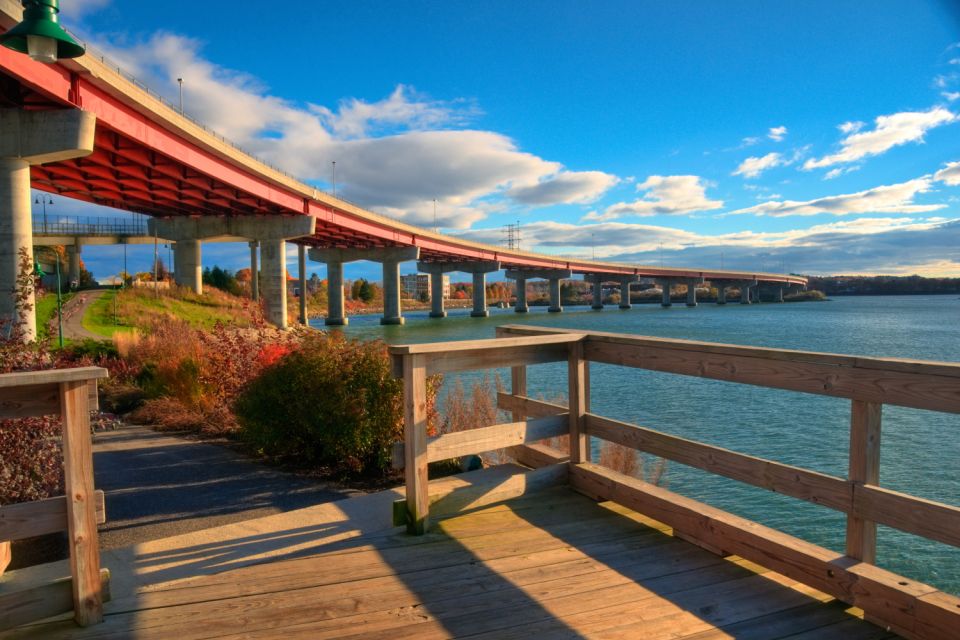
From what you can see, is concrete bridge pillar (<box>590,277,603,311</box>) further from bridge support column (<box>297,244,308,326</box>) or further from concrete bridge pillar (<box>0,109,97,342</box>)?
concrete bridge pillar (<box>0,109,97,342</box>)

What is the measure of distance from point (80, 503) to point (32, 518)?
22 cm

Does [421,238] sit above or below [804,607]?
above

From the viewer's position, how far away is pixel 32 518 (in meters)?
3.25

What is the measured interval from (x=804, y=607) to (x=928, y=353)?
1513 inches

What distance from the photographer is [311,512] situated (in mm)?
5262

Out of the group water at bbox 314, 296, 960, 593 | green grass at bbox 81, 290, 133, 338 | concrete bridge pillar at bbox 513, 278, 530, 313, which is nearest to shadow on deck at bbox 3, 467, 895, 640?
water at bbox 314, 296, 960, 593

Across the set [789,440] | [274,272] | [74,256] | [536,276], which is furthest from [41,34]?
[536,276]

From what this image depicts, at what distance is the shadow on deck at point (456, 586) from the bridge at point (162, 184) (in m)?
5.54

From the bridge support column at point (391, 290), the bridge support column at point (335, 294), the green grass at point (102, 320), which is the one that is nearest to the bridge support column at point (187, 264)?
the green grass at point (102, 320)

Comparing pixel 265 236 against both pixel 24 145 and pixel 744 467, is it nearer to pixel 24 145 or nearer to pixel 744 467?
pixel 24 145

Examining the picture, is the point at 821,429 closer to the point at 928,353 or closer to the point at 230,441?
the point at 230,441

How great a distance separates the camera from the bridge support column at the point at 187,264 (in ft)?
142

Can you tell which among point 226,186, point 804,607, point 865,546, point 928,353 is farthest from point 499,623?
point 928,353

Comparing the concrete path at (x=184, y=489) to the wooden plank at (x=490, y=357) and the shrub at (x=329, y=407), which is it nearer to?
the shrub at (x=329, y=407)
